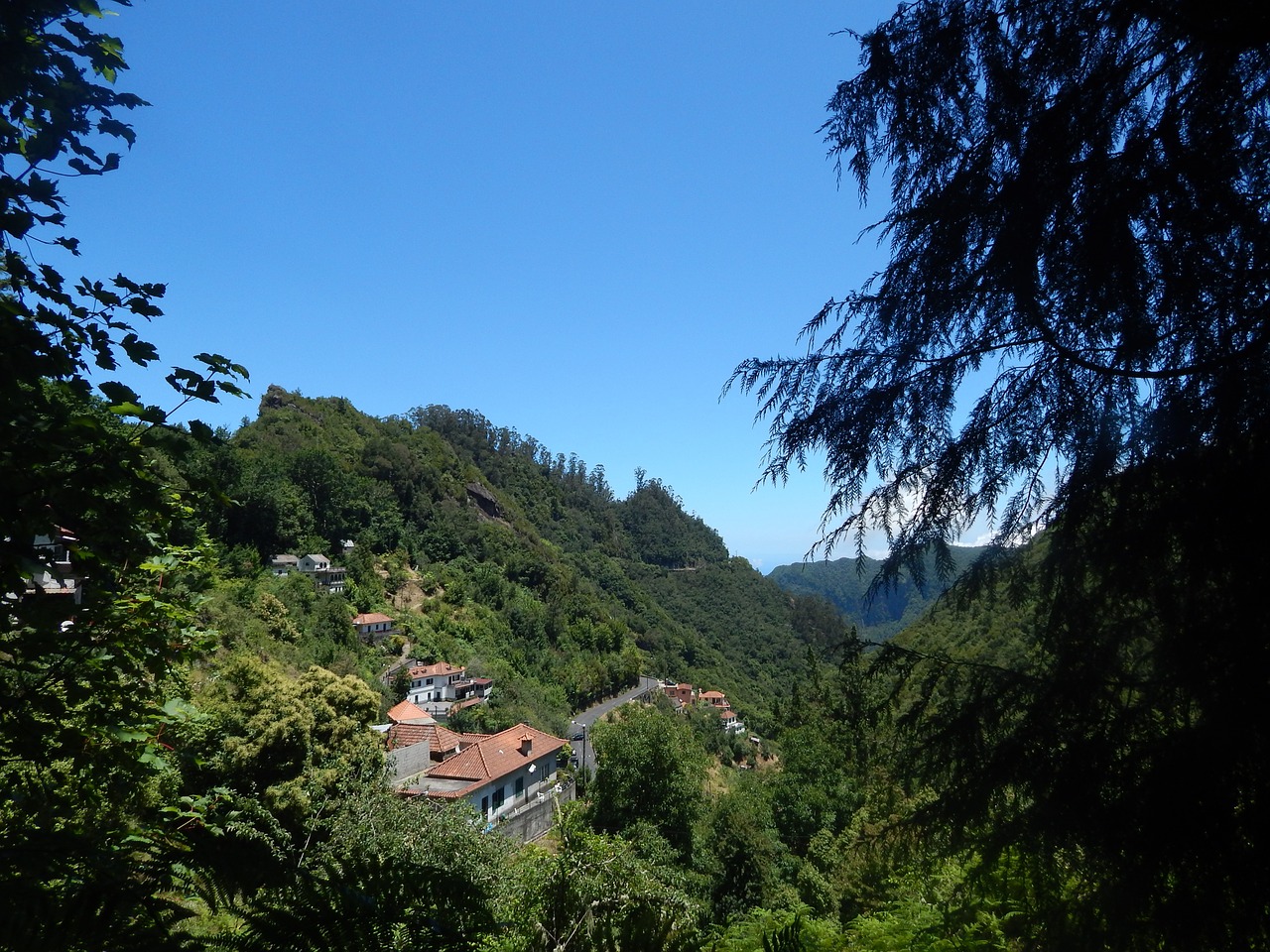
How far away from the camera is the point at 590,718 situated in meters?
37.5

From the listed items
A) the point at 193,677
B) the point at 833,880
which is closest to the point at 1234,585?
the point at 833,880

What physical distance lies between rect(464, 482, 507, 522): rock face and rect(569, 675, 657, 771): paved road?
19.1m

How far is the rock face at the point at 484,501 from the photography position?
5628 centimetres

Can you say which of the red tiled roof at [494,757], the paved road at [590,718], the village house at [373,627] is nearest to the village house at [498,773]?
the red tiled roof at [494,757]

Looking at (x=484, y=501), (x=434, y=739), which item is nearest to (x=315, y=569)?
(x=434, y=739)

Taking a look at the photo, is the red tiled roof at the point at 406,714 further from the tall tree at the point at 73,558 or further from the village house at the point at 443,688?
the tall tree at the point at 73,558

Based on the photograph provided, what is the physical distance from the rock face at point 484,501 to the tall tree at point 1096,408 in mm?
54608

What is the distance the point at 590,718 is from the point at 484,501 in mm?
25282

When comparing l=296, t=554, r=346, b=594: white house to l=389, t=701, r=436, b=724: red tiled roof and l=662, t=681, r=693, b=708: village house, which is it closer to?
l=389, t=701, r=436, b=724: red tiled roof

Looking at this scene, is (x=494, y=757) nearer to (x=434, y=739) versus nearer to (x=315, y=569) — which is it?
(x=434, y=739)

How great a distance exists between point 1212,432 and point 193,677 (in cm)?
1669

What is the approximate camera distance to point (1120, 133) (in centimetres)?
256

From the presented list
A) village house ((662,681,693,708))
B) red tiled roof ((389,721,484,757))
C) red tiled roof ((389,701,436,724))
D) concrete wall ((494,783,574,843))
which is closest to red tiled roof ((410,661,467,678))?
red tiled roof ((389,701,436,724))

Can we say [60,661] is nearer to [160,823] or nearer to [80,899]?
[160,823]
